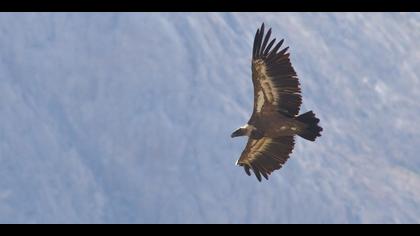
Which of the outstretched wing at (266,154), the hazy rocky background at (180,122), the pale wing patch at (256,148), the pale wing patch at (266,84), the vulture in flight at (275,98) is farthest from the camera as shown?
the hazy rocky background at (180,122)

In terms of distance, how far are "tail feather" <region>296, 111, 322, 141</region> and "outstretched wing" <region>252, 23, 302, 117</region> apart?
313 millimetres

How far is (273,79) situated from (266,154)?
2.17 m

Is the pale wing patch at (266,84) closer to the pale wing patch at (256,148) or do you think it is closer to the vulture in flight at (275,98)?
the vulture in flight at (275,98)

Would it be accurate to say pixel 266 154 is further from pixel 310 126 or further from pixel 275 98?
pixel 310 126

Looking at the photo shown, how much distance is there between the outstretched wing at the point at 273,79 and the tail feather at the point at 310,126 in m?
0.31

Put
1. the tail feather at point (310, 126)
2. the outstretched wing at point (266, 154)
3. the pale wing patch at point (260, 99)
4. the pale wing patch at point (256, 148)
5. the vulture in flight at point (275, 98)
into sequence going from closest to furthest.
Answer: the tail feather at point (310, 126)
the vulture in flight at point (275, 98)
the pale wing patch at point (260, 99)
the outstretched wing at point (266, 154)
the pale wing patch at point (256, 148)

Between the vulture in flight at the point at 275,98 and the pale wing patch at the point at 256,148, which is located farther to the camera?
the pale wing patch at the point at 256,148

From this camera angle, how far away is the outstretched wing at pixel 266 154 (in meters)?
24.2

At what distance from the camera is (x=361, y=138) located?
15062 centimetres

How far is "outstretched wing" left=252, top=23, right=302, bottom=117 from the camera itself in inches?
885

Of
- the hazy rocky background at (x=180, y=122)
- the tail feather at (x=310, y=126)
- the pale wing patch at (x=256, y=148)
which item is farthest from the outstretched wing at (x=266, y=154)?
the hazy rocky background at (x=180, y=122)

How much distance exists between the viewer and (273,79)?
22.6 metres

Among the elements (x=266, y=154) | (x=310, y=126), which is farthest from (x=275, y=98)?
(x=266, y=154)

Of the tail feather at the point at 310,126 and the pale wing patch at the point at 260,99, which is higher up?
the pale wing patch at the point at 260,99
